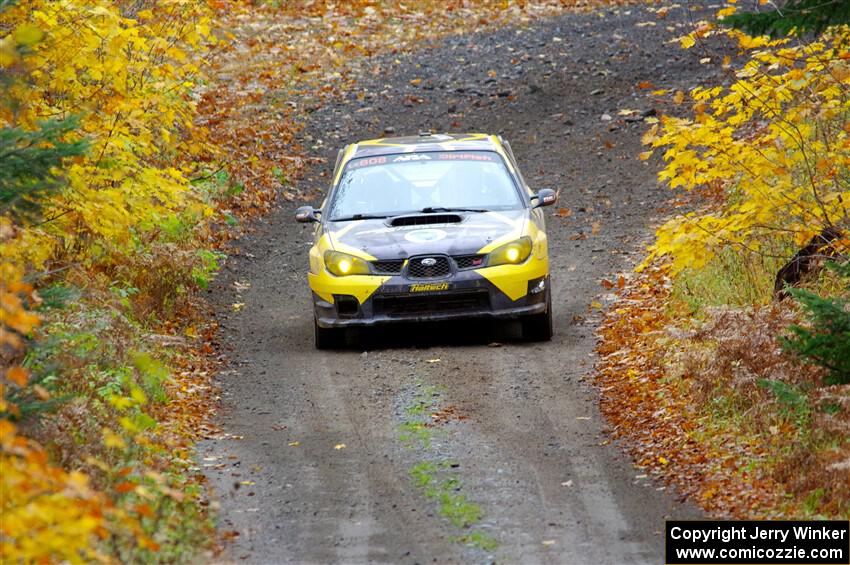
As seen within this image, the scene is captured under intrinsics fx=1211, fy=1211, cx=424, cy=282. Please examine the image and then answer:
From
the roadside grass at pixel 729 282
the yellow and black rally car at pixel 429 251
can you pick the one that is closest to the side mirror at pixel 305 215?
the yellow and black rally car at pixel 429 251

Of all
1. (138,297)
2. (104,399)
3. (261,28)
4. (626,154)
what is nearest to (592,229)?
(626,154)

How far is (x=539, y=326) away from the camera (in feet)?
38.9

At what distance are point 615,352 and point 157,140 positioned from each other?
21.6ft

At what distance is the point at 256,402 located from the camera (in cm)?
1034

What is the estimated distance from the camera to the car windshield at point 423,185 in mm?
12234

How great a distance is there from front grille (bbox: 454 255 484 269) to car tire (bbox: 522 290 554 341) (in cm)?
77

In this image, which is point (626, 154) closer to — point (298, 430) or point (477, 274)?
point (477, 274)

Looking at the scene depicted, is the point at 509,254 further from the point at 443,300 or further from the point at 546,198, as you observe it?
the point at 546,198

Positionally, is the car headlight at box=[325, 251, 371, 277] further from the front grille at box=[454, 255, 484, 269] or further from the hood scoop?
the front grille at box=[454, 255, 484, 269]

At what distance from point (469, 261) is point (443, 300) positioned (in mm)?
442

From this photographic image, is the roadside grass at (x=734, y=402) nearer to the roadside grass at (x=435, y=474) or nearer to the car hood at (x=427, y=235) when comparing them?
the roadside grass at (x=435, y=474)

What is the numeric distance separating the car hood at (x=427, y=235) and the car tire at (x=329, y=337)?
856mm

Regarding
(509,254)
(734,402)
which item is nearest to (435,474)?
(734,402)

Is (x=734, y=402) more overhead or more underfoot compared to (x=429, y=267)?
more overhead
